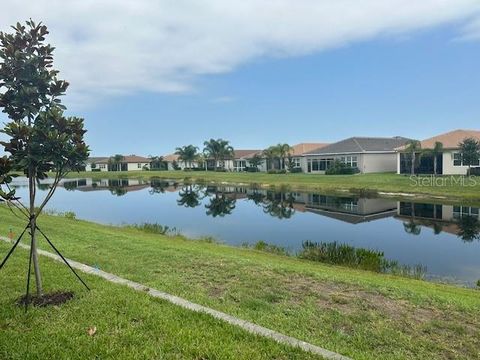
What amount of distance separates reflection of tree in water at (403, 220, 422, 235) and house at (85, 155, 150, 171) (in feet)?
286

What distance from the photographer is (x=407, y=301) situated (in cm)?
715

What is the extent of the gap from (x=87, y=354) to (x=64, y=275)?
359cm

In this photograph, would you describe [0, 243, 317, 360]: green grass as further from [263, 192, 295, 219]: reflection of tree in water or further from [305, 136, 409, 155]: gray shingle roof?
[305, 136, 409, 155]: gray shingle roof

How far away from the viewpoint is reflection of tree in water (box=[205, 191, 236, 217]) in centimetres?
3092

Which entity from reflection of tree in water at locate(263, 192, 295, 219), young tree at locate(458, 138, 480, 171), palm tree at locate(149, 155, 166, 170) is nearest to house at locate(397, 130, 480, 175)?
young tree at locate(458, 138, 480, 171)

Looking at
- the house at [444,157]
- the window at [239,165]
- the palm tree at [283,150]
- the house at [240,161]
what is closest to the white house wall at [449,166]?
the house at [444,157]

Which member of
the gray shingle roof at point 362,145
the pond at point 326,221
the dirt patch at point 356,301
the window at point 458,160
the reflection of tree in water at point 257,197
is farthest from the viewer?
the gray shingle roof at point 362,145

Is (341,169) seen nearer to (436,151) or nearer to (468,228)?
(436,151)

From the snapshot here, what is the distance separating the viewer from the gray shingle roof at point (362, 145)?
57.0 meters

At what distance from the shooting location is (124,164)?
10994 cm

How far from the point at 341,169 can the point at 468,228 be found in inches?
1247

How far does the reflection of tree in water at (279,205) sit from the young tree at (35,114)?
22.8 m

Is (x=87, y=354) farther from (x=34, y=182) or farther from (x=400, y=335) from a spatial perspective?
(x=400, y=335)

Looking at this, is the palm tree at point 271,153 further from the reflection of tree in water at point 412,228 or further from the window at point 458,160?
the reflection of tree in water at point 412,228
